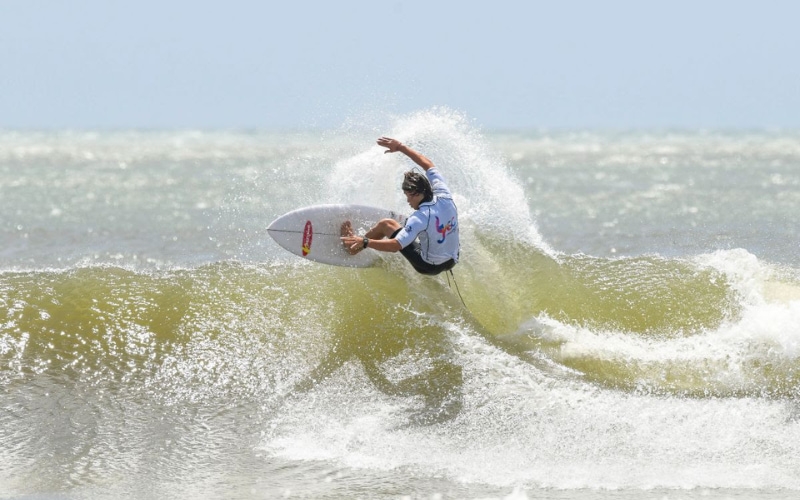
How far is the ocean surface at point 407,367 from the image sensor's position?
582cm

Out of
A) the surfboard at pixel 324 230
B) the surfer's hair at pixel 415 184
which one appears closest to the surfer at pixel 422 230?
the surfer's hair at pixel 415 184

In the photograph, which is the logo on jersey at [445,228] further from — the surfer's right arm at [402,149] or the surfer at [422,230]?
the surfer's right arm at [402,149]

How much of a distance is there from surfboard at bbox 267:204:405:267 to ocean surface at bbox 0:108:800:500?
0.26 m

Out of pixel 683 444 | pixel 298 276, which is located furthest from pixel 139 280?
pixel 683 444

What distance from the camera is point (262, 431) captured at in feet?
21.5

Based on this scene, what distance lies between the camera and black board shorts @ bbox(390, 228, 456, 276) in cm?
825

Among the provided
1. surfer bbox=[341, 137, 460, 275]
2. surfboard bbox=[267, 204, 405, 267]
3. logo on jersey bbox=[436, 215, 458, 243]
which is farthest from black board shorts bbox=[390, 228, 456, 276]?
surfboard bbox=[267, 204, 405, 267]

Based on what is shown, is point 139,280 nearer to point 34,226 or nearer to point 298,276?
point 298,276

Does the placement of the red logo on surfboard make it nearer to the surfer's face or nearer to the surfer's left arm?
the surfer's left arm

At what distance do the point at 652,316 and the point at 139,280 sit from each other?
5.43m

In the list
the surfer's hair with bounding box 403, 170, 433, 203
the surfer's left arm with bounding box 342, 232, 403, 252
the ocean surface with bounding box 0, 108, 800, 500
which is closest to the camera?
the ocean surface with bounding box 0, 108, 800, 500

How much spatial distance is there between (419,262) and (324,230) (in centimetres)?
111

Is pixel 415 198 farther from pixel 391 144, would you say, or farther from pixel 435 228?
pixel 391 144

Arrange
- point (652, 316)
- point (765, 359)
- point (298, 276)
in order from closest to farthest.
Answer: point (765, 359) < point (652, 316) < point (298, 276)
